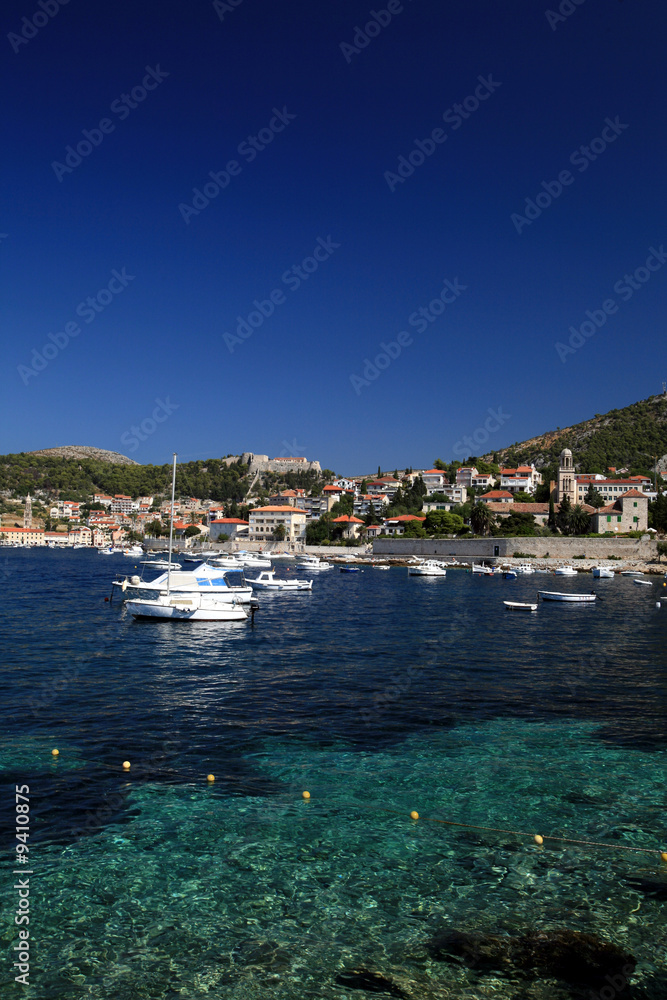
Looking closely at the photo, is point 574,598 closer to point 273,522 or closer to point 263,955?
point 263,955

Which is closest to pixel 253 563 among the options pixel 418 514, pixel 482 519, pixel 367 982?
pixel 482 519

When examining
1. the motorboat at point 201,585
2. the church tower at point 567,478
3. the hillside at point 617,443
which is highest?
the hillside at point 617,443

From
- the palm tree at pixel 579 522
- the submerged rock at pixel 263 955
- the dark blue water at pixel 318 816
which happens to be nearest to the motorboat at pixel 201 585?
the dark blue water at pixel 318 816

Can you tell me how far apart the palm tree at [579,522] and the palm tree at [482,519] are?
449 inches

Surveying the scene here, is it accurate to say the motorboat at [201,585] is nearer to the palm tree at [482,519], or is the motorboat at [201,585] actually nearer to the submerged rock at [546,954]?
the submerged rock at [546,954]

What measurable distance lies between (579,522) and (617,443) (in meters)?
86.8

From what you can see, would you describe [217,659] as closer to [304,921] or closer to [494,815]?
[494,815]

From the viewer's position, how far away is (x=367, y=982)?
5566mm

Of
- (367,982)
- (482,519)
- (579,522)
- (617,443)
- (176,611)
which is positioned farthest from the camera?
(617,443)

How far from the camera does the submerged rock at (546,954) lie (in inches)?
223

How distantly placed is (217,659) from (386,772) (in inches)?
440

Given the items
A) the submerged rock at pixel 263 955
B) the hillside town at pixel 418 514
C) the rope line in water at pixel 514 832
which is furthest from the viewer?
the hillside town at pixel 418 514

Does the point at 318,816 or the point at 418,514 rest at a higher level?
the point at 418,514

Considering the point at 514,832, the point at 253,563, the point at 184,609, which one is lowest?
the point at 253,563
